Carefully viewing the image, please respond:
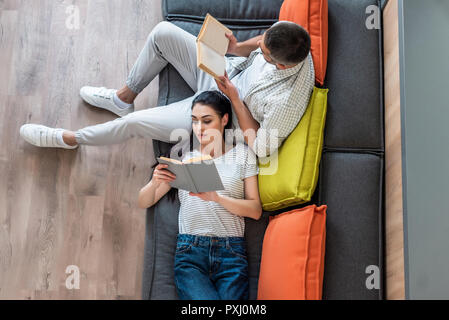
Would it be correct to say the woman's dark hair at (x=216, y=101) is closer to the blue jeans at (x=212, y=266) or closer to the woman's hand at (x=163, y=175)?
the woman's hand at (x=163, y=175)

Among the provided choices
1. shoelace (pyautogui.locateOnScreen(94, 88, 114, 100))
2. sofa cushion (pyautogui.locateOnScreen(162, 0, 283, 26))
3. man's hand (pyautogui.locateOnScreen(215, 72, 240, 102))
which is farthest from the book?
sofa cushion (pyautogui.locateOnScreen(162, 0, 283, 26))

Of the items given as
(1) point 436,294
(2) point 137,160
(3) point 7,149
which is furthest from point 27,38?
(1) point 436,294

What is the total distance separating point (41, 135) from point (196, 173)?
3.44ft

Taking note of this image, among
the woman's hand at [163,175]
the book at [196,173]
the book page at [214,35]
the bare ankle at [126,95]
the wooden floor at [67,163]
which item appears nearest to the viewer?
the book at [196,173]

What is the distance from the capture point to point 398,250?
154 cm

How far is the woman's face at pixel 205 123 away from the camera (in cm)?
181

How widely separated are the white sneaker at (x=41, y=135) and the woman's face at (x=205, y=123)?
0.80 m

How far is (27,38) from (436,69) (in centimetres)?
216

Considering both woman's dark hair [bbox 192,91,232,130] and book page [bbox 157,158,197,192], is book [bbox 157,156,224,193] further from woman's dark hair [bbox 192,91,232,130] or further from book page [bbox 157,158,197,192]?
woman's dark hair [bbox 192,91,232,130]

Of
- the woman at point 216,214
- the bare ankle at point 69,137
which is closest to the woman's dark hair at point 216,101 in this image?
the woman at point 216,214

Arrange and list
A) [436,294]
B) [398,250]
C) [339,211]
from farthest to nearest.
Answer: [339,211] → [398,250] → [436,294]

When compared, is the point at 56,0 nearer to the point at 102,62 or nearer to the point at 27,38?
the point at 27,38

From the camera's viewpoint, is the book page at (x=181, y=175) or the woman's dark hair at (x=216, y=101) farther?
the woman's dark hair at (x=216, y=101)

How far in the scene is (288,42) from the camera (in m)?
1.64
